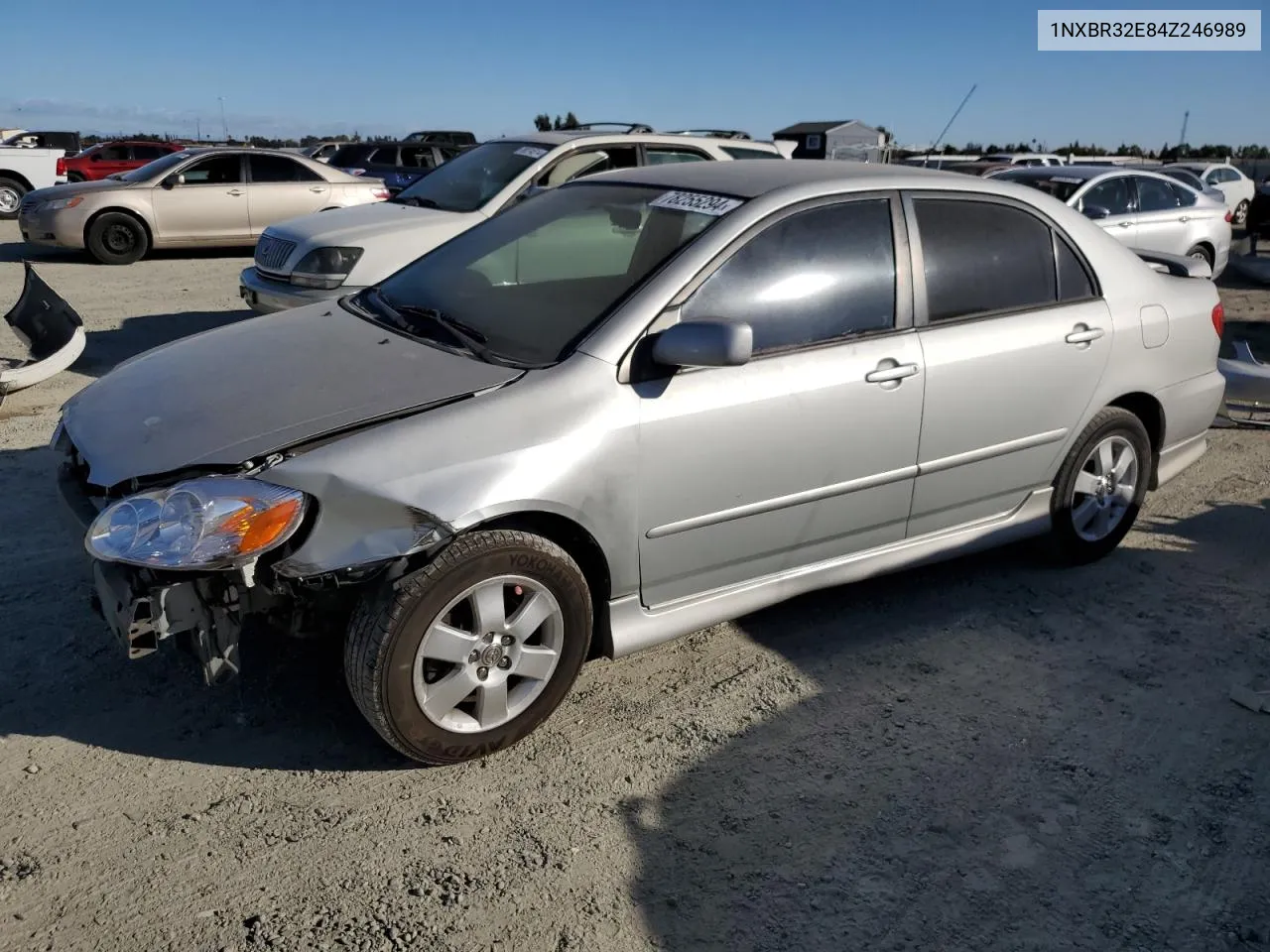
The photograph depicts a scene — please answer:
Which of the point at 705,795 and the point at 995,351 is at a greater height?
the point at 995,351

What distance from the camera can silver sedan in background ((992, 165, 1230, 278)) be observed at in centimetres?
1073

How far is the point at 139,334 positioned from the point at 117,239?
196 inches

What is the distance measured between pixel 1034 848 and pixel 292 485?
7.27 ft

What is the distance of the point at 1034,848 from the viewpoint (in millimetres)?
2779

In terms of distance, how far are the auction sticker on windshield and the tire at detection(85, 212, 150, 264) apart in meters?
11.4

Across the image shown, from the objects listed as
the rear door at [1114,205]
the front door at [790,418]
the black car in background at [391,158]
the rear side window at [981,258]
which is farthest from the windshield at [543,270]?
the black car in background at [391,158]

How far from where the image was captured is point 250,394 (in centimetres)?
309

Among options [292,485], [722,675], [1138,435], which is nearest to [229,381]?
[292,485]

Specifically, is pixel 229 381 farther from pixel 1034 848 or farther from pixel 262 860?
pixel 1034 848

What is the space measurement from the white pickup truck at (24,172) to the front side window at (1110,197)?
57.5 ft

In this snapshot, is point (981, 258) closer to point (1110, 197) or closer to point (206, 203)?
point (1110, 197)

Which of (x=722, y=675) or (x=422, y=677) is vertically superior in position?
(x=422, y=677)

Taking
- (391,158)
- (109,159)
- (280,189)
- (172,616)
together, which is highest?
(109,159)

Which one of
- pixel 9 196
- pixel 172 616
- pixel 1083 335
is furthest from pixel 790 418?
pixel 9 196
